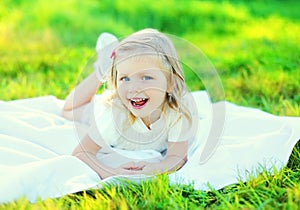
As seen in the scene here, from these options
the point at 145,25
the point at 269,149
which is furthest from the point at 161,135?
the point at 145,25

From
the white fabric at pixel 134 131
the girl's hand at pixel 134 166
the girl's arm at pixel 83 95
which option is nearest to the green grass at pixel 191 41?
the girl's hand at pixel 134 166

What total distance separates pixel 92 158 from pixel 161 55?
1.45 feet

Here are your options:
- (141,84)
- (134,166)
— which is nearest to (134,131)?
(134,166)

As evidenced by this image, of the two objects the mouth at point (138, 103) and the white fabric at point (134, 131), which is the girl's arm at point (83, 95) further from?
the mouth at point (138, 103)

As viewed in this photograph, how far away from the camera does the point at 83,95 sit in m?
2.70

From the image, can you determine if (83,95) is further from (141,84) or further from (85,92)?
(141,84)

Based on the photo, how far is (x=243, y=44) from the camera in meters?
4.23

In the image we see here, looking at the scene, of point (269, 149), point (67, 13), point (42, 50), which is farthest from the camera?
point (67, 13)

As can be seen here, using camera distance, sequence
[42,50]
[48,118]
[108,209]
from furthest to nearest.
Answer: [42,50] < [48,118] < [108,209]

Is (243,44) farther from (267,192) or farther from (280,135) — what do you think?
(267,192)

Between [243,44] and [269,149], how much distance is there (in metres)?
2.08

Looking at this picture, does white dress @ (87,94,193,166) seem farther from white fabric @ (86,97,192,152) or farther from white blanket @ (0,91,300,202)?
white blanket @ (0,91,300,202)

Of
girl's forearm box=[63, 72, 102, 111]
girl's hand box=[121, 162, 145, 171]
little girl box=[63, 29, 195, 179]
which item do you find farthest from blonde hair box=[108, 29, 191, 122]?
girl's forearm box=[63, 72, 102, 111]

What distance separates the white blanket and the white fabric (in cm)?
11
